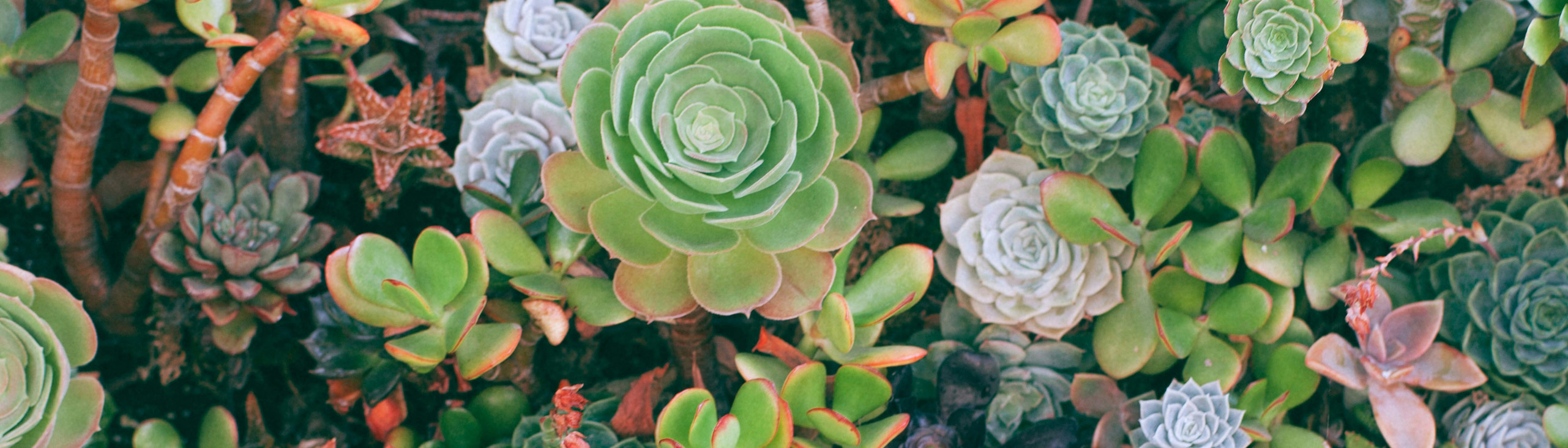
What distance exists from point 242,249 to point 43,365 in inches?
7.0

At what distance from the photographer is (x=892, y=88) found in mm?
917

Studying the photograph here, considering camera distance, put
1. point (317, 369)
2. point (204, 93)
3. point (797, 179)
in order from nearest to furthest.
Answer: point (797, 179) → point (317, 369) → point (204, 93)

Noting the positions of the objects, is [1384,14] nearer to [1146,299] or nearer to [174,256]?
[1146,299]

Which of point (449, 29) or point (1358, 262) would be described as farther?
point (449, 29)

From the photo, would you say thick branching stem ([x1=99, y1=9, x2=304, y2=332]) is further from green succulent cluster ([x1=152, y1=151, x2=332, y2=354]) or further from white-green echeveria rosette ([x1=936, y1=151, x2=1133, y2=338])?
white-green echeveria rosette ([x1=936, y1=151, x2=1133, y2=338])

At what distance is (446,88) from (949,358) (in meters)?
0.59

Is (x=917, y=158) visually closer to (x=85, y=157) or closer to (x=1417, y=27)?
(x=1417, y=27)


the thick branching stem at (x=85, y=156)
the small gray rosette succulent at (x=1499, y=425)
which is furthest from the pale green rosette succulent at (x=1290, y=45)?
the thick branching stem at (x=85, y=156)

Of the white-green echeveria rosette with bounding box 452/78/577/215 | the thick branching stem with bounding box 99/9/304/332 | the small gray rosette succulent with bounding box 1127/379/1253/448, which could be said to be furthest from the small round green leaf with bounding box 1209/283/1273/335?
the thick branching stem with bounding box 99/9/304/332

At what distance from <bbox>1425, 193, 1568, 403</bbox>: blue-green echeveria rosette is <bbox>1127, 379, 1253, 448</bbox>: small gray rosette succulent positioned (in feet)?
0.79

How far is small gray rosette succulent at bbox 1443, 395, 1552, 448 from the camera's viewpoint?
871 mm

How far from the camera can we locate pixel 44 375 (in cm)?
74

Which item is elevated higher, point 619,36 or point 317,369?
point 619,36

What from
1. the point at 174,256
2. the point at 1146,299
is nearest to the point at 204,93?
the point at 174,256
